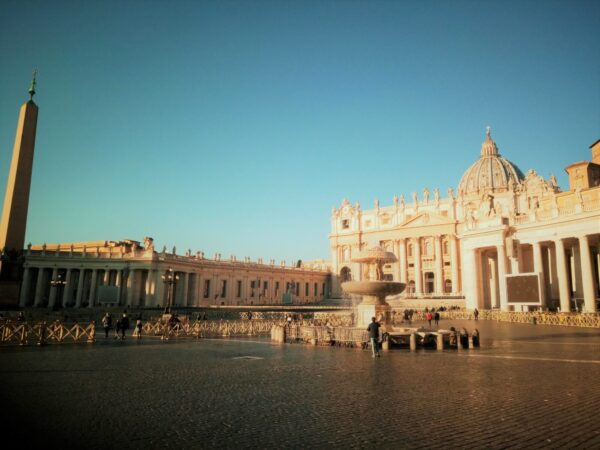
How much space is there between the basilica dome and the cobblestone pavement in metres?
84.1

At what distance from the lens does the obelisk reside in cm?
2137

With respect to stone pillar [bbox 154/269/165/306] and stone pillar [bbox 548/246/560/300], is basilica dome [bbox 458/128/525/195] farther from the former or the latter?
stone pillar [bbox 154/269/165/306]

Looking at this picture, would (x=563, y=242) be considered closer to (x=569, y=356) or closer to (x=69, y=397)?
(x=569, y=356)

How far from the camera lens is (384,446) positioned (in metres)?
5.20

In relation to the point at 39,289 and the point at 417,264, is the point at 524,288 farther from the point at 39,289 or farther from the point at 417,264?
the point at 39,289

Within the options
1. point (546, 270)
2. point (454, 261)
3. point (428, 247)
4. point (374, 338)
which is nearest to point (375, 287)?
point (374, 338)

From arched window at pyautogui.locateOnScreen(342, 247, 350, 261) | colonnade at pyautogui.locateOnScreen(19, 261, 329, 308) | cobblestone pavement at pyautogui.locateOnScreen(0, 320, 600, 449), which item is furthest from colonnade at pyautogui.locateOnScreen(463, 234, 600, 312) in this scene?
arched window at pyautogui.locateOnScreen(342, 247, 350, 261)

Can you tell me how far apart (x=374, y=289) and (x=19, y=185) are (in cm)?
1910

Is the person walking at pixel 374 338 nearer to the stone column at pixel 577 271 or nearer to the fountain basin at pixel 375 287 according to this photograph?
the fountain basin at pixel 375 287

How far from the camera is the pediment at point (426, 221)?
70625 mm

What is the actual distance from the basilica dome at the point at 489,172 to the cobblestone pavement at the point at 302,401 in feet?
276

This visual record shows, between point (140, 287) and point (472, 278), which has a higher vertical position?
point (472, 278)

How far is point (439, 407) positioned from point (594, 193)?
32.4 m

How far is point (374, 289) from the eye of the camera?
1917cm
